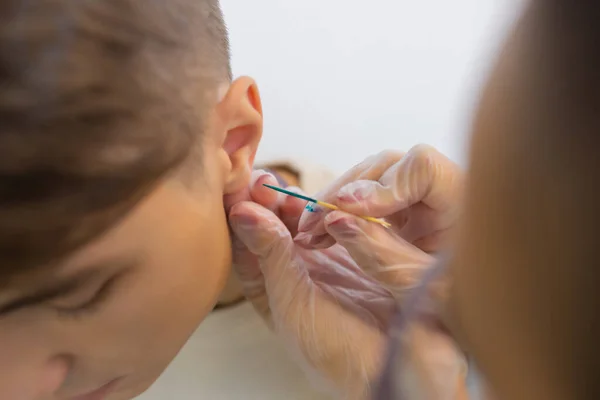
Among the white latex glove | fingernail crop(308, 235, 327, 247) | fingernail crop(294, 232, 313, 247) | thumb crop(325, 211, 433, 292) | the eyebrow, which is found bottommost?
the white latex glove

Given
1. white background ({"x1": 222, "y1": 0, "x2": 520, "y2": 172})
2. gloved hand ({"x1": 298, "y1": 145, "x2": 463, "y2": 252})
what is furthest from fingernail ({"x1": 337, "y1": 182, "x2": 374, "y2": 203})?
white background ({"x1": 222, "y1": 0, "x2": 520, "y2": 172})

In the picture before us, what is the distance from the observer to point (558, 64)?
0.23 m

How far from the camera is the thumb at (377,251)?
2.10ft

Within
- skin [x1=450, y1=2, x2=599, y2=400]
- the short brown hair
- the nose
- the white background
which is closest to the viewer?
skin [x1=450, y1=2, x2=599, y2=400]

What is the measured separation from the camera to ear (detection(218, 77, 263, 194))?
0.59 meters

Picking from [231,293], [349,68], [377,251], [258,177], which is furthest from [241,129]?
[349,68]

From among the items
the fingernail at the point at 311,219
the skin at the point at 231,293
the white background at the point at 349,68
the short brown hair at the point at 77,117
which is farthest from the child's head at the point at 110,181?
the white background at the point at 349,68

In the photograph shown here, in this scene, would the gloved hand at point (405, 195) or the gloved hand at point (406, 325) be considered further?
the gloved hand at point (405, 195)

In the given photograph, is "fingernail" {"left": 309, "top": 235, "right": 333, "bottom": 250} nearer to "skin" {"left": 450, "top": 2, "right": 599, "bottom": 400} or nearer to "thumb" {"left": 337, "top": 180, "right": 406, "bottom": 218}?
"thumb" {"left": 337, "top": 180, "right": 406, "bottom": 218}

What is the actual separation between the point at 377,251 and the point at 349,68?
68 cm

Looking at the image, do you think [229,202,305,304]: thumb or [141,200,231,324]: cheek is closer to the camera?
[141,200,231,324]: cheek

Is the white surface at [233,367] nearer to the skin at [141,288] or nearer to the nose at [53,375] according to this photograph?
the skin at [141,288]

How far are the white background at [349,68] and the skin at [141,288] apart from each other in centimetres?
60

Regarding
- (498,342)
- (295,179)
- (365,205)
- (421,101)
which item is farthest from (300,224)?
(421,101)
